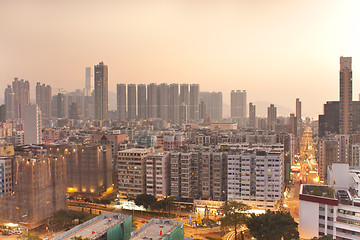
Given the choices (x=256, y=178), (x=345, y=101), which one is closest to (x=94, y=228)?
(x=256, y=178)

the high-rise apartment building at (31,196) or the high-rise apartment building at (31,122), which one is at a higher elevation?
the high-rise apartment building at (31,122)

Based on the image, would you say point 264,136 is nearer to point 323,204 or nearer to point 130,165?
point 130,165

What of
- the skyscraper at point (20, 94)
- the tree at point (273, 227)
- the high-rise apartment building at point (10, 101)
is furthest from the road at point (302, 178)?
the high-rise apartment building at point (10, 101)

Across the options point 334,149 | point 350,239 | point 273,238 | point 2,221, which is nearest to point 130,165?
point 2,221

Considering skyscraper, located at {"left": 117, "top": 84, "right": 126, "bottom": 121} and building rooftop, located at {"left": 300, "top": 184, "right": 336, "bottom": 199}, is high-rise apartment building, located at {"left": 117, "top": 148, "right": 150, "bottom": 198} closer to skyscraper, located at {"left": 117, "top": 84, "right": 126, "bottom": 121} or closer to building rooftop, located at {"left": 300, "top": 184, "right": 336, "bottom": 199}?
building rooftop, located at {"left": 300, "top": 184, "right": 336, "bottom": 199}

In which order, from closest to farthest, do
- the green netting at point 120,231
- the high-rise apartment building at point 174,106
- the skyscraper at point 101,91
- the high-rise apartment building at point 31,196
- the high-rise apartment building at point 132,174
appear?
the green netting at point 120,231 < the high-rise apartment building at point 31,196 < the high-rise apartment building at point 132,174 < the high-rise apartment building at point 174,106 < the skyscraper at point 101,91

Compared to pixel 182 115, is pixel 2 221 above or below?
below

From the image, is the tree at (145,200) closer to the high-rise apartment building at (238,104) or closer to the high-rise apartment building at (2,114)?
the high-rise apartment building at (2,114)
